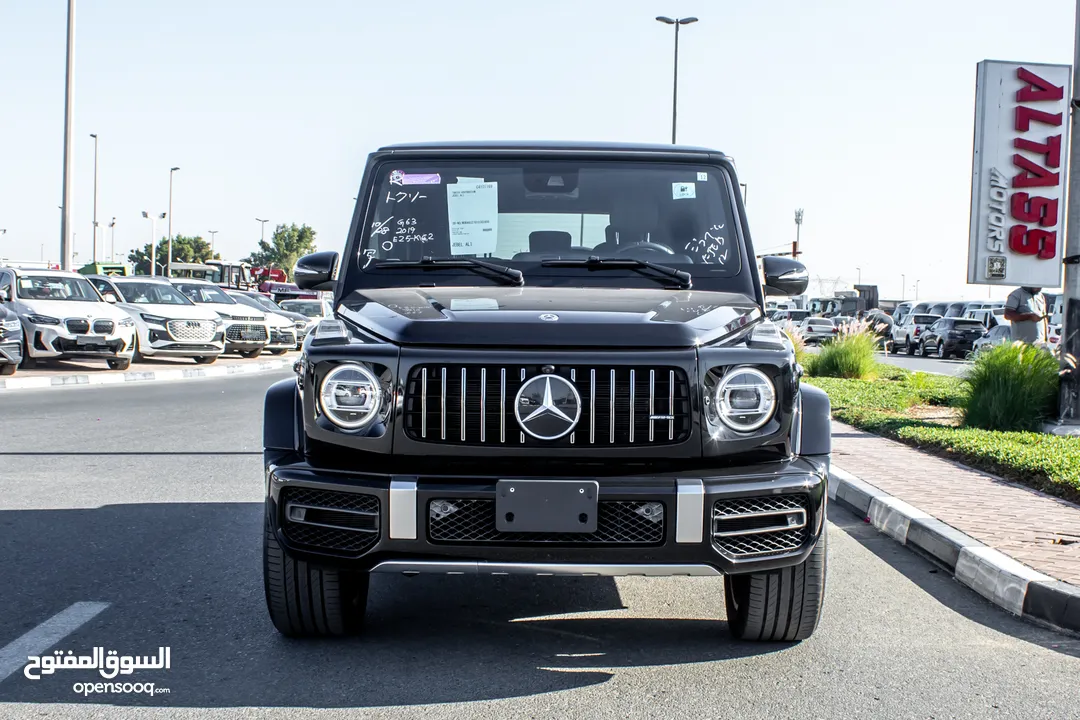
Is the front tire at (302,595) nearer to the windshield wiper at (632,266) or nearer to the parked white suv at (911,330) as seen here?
the windshield wiper at (632,266)

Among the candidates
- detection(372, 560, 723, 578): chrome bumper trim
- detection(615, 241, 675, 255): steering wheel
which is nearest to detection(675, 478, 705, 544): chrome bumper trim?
detection(372, 560, 723, 578): chrome bumper trim

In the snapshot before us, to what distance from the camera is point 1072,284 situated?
11.6 meters

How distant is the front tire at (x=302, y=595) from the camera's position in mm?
4109

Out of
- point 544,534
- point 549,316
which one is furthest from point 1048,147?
point 544,534

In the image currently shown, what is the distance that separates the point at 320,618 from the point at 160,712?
0.76 m

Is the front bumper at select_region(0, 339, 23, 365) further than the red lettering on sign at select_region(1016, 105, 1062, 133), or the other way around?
the front bumper at select_region(0, 339, 23, 365)

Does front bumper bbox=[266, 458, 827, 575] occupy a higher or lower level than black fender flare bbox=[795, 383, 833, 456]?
lower

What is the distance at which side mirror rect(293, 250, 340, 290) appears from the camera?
5.16 meters

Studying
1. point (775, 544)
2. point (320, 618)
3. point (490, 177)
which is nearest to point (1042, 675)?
point (775, 544)

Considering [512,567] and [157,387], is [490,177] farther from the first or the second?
[157,387]

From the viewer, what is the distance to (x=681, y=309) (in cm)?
423

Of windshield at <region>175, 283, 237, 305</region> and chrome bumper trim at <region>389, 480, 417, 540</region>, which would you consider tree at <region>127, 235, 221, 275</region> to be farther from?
chrome bumper trim at <region>389, 480, 417, 540</region>

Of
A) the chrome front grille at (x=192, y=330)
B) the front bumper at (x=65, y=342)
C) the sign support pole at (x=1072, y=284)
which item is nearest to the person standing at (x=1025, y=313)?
the sign support pole at (x=1072, y=284)

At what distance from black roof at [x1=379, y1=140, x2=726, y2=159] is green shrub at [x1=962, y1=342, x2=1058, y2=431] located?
7834 mm
